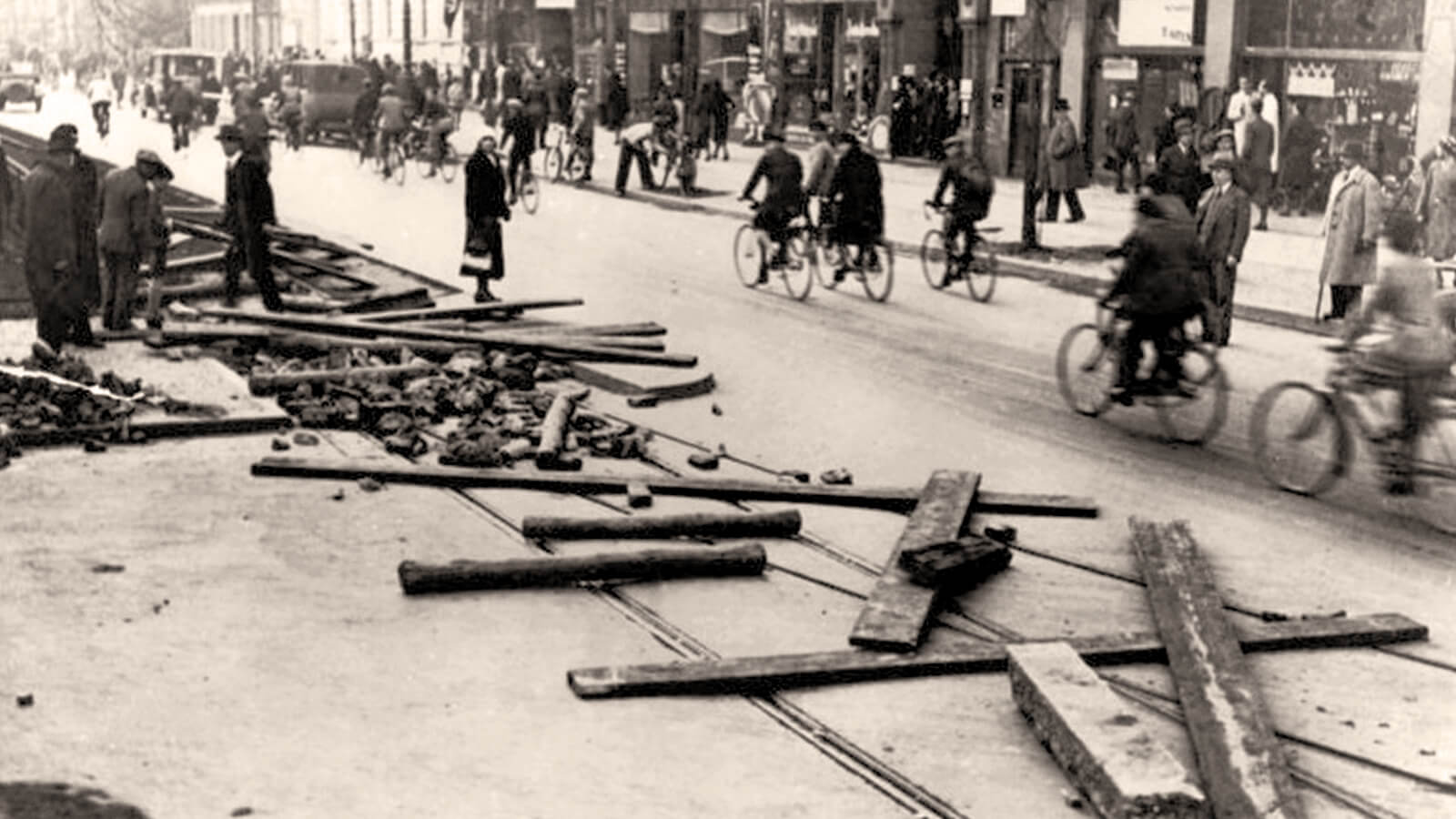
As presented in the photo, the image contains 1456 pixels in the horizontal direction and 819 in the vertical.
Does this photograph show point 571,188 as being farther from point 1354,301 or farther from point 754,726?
point 754,726

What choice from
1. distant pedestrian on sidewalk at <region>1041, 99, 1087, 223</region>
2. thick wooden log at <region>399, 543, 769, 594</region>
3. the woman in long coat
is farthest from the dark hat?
distant pedestrian on sidewalk at <region>1041, 99, 1087, 223</region>

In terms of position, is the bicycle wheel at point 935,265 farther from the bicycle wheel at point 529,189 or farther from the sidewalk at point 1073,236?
the bicycle wheel at point 529,189

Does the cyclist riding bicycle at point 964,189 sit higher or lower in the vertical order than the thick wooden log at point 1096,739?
higher

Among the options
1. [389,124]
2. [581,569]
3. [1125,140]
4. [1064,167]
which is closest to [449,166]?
[389,124]

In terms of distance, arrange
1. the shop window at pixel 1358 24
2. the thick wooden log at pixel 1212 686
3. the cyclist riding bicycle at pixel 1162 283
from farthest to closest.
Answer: the shop window at pixel 1358 24 < the cyclist riding bicycle at pixel 1162 283 < the thick wooden log at pixel 1212 686

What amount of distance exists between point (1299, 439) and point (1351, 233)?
7.45 m

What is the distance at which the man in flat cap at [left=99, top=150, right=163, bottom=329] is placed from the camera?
58.5 ft

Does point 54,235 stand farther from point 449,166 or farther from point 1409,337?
point 449,166

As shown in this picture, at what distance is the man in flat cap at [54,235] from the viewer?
16203mm

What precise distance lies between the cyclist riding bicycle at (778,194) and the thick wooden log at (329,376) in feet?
19.9

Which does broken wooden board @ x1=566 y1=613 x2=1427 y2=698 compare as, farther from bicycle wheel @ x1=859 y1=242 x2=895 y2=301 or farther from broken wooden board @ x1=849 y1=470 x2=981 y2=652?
bicycle wheel @ x1=859 y1=242 x2=895 y2=301

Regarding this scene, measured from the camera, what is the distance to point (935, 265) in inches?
951

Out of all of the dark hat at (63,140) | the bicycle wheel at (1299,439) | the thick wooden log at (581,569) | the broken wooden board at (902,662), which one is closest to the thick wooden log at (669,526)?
the thick wooden log at (581,569)

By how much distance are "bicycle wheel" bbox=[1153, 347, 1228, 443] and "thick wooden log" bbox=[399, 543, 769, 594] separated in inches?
182
